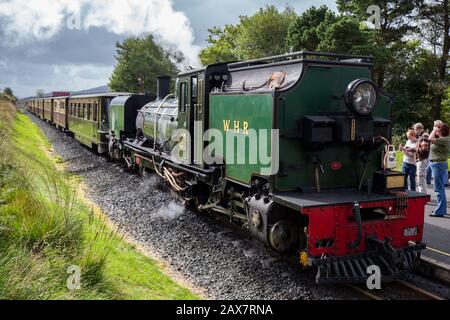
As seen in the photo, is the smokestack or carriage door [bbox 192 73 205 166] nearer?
carriage door [bbox 192 73 205 166]

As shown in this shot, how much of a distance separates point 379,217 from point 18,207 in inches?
203

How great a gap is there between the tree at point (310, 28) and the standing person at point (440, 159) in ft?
53.7

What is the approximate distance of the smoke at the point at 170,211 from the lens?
9.37 m

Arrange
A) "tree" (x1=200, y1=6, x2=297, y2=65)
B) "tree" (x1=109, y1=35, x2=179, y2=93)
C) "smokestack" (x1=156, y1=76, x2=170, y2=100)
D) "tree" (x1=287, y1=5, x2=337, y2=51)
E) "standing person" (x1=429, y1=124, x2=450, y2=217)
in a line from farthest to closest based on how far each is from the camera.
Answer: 1. "tree" (x1=109, y1=35, x2=179, y2=93)
2. "tree" (x1=200, y1=6, x2=297, y2=65)
3. "tree" (x1=287, y1=5, x2=337, y2=51)
4. "smokestack" (x1=156, y1=76, x2=170, y2=100)
5. "standing person" (x1=429, y1=124, x2=450, y2=217)

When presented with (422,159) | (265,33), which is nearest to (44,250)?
(422,159)

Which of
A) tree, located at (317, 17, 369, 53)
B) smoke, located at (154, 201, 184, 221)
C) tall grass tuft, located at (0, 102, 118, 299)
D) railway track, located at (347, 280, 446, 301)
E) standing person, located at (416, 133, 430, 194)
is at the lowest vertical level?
railway track, located at (347, 280, 446, 301)

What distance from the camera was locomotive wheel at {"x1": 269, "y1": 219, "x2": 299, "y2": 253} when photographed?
19.5 ft

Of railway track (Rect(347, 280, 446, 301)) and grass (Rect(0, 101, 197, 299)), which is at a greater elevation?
grass (Rect(0, 101, 197, 299))

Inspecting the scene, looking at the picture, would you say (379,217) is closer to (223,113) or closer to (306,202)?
(306,202)

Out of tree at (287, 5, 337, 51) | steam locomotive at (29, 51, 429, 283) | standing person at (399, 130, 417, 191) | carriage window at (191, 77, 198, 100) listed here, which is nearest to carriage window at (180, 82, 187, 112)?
carriage window at (191, 77, 198, 100)

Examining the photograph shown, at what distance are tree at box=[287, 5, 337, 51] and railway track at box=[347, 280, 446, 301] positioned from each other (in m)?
20.1

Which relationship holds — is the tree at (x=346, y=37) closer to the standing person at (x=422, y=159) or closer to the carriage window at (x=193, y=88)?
the standing person at (x=422, y=159)

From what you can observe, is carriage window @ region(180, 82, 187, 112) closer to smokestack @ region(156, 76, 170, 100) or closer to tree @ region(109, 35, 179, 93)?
smokestack @ region(156, 76, 170, 100)
